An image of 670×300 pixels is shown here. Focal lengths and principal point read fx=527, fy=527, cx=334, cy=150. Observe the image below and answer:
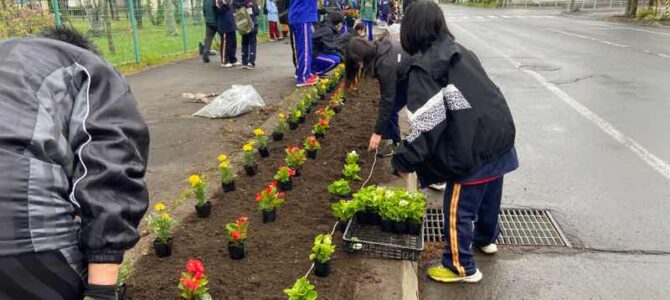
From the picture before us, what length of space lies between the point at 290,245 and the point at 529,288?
59.4 inches

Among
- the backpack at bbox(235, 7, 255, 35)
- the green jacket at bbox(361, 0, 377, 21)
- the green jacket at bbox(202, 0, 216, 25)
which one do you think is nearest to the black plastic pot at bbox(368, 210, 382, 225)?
the backpack at bbox(235, 7, 255, 35)

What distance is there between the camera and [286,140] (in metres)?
5.74

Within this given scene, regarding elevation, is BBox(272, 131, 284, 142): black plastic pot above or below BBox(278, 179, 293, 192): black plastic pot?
above

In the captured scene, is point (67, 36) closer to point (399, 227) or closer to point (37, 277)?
point (37, 277)

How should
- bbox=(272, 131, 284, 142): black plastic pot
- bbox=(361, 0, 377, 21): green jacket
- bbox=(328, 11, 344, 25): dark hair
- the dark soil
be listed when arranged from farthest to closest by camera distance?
bbox=(361, 0, 377, 21): green jacket
bbox=(328, 11, 344, 25): dark hair
bbox=(272, 131, 284, 142): black plastic pot
the dark soil

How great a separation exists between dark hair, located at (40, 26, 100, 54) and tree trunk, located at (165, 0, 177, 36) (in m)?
12.9

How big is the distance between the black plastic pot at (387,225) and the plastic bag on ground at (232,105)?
400cm

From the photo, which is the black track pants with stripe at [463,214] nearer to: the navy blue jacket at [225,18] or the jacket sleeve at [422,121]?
the jacket sleeve at [422,121]

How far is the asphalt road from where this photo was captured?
10.9ft

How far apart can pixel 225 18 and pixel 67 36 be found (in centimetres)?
946

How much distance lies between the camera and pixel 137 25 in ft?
38.9

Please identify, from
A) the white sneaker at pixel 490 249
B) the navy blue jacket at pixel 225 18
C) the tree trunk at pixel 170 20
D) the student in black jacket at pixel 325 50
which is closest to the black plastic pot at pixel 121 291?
the white sneaker at pixel 490 249

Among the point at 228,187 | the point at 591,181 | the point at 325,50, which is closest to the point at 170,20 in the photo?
the point at 325,50

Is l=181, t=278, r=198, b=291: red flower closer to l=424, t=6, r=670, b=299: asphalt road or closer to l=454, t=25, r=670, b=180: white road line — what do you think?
Answer: l=424, t=6, r=670, b=299: asphalt road
